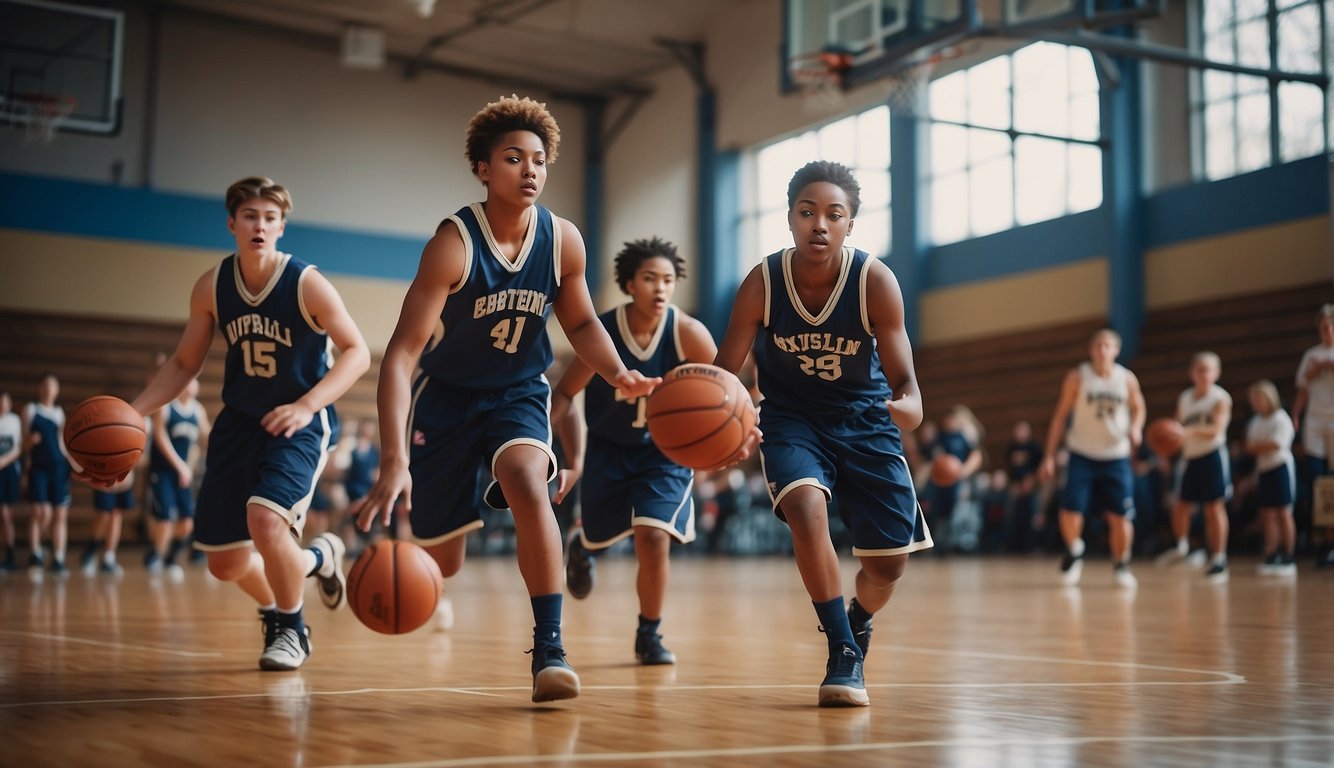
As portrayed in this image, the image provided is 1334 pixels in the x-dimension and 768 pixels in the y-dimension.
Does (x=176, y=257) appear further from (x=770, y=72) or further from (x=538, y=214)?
(x=538, y=214)

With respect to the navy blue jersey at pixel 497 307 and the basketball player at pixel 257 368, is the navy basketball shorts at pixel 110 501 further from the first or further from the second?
the navy blue jersey at pixel 497 307

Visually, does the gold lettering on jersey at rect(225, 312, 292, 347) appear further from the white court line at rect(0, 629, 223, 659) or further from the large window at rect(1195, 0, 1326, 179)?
the large window at rect(1195, 0, 1326, 179)

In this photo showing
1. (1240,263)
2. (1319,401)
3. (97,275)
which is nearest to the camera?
(1319,401)

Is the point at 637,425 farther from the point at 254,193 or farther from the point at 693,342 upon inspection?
the point at 254,193

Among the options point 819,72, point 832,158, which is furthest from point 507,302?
point 832,158

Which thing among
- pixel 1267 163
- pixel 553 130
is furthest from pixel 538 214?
pixel 1267 163

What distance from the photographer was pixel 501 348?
414cm

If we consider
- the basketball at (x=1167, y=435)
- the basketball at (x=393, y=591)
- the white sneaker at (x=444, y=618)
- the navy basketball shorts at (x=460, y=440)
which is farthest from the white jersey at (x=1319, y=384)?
the basketball at (x=393, y=591)

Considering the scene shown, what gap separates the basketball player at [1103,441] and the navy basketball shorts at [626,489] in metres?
4.78

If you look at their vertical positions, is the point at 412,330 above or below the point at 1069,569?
above

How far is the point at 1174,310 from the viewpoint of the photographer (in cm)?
1588

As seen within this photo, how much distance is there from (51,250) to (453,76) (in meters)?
6.93

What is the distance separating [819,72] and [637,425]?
9.38m

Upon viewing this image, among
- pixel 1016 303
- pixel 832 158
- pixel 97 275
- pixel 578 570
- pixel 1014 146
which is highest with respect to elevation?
pixel 832 158
